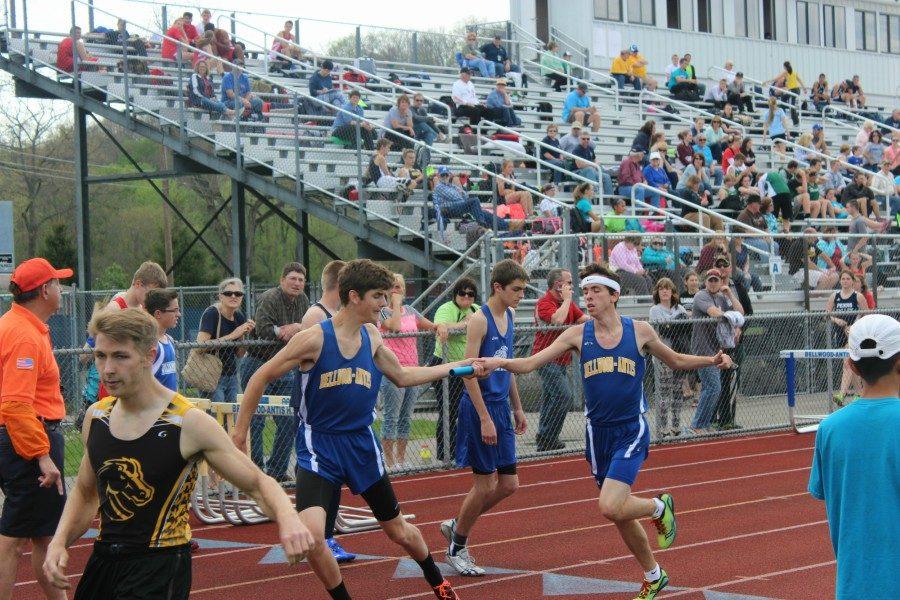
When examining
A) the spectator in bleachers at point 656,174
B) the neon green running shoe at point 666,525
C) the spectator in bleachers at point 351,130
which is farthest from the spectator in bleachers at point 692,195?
the neon green running shoe at point 666,525

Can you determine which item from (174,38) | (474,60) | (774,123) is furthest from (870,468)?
(774,123)

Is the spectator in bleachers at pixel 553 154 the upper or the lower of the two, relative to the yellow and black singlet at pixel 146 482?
upper

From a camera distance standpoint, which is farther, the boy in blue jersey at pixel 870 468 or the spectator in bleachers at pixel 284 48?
the spectator in bleachers at pixel 284 48

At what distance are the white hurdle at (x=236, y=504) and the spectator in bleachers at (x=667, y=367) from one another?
5.56 meters

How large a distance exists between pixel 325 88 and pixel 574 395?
10.5 m

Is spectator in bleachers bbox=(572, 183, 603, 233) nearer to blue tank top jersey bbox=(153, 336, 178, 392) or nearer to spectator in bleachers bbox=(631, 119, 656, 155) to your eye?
spectator in bleachers bbox=(631, 119, 656, 155)

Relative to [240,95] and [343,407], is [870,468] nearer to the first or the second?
[343,407]

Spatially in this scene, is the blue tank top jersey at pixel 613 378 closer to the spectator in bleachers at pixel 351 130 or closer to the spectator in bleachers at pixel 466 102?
the spectator in bleachers at pixel 351 130

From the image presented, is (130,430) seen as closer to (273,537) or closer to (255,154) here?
(273,537)

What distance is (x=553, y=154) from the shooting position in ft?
82.1

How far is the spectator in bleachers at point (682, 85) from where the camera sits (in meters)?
34.0

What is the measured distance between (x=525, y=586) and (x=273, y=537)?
8.68 ft

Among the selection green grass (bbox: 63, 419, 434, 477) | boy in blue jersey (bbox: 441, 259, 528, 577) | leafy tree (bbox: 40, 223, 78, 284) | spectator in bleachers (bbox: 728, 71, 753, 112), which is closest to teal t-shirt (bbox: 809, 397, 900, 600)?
boy in blue jersey (bbox: 441, 259, 528, 577)

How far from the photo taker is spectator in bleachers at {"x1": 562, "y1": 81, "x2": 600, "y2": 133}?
28.5m
